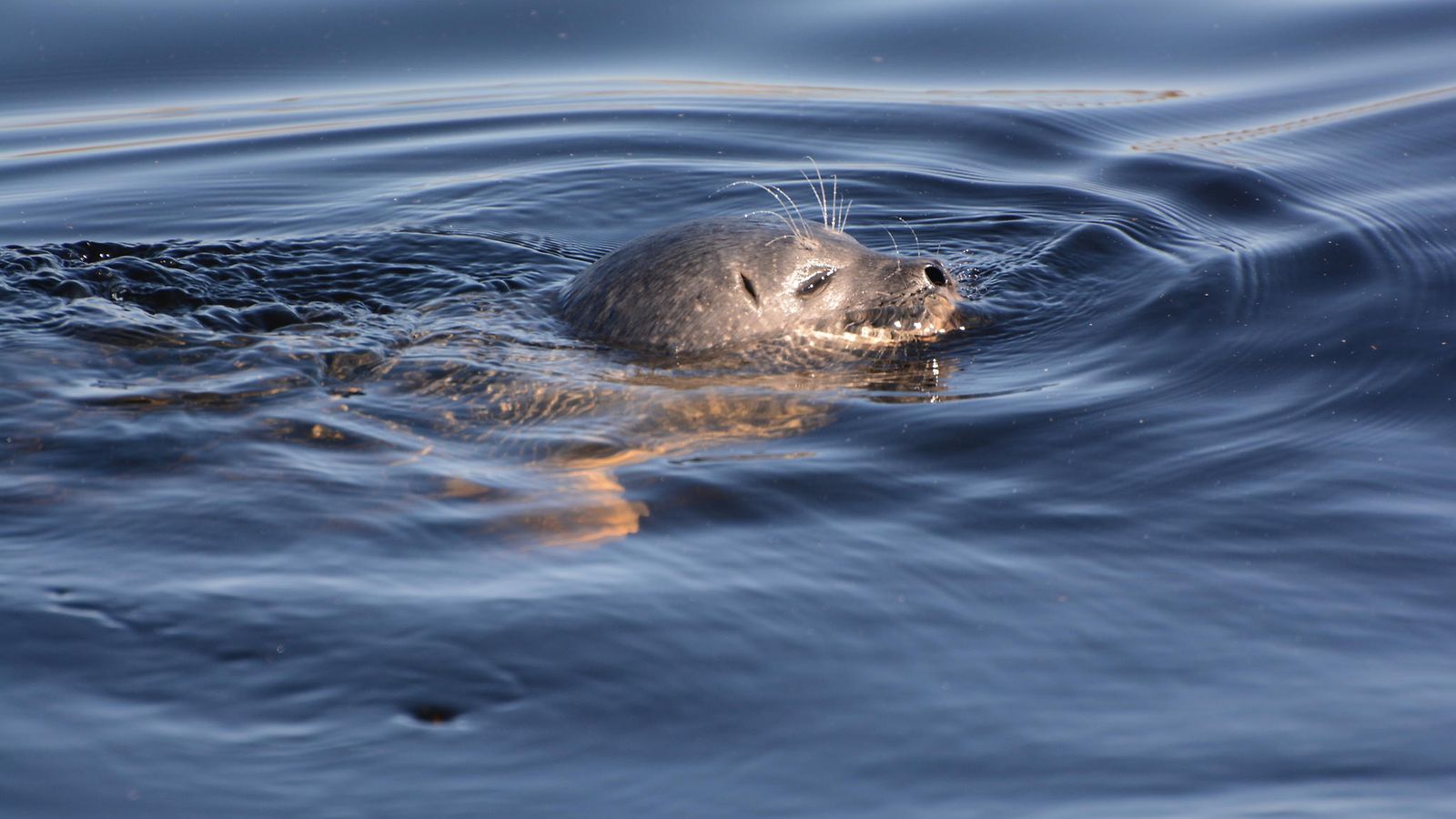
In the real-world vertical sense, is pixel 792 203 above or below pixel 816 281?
above

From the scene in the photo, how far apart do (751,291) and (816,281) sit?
27 cm

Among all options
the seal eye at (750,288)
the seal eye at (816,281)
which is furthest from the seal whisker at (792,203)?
the seal eye at (750,288)

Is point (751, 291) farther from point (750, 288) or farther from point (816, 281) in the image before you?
point (816, 281)

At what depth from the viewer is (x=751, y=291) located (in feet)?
18.5

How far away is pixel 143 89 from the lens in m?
9.39

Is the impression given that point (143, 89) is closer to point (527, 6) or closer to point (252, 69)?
point (252, 69)

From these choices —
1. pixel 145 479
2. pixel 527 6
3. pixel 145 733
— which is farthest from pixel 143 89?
pixel 145 733

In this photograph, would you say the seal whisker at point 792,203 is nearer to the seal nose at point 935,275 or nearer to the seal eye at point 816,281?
the seal eye at point 816,281

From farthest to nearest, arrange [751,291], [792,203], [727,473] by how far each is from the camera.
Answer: [792,203] → [751,291] → [727,473]

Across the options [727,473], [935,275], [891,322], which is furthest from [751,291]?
[727,473]

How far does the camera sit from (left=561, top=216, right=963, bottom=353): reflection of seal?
220 inches

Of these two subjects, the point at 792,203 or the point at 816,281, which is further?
the point at 792,203

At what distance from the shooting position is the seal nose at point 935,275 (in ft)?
18.5

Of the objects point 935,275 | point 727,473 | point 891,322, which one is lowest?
point 727,473
